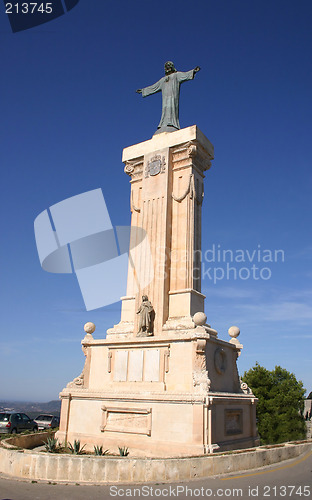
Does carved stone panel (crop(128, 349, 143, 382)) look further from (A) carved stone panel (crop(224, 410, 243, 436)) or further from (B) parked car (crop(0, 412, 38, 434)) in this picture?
(B) parked car (crop(0, 412, 38, 434))

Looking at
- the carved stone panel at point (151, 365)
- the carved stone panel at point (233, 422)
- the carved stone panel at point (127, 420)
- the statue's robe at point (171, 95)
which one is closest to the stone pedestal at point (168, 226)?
the carved stone panel at point (151, 365)

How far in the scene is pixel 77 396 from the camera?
1709 cm

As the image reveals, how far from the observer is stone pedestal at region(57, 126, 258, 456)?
14.4 meters

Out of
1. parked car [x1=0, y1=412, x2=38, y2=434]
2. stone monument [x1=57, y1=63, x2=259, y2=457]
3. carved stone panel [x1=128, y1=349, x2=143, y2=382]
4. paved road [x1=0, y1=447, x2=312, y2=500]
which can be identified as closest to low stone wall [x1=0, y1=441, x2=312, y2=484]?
paved road [x1=0, y1=447, x2=312, y2=500]

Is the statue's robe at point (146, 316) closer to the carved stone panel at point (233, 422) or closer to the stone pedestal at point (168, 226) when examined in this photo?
the stone pedestal at point (168, 226)

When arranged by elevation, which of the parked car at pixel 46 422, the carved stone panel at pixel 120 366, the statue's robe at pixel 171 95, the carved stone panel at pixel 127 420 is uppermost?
the statue's robe at pixel 171 95

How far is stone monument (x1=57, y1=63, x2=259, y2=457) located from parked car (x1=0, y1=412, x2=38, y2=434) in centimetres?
679

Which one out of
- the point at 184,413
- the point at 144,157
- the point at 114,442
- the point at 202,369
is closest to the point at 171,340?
the point at 202,369

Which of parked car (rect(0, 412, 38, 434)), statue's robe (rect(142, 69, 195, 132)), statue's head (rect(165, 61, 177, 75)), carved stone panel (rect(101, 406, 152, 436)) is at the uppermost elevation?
statue's head (rect(165, 61, 177, 75))

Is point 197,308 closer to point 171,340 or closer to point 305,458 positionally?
point 171,340

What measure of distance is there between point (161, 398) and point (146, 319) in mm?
3357

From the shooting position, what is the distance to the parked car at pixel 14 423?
2200 cm

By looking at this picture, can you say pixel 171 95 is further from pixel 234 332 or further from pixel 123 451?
pixel 123 451

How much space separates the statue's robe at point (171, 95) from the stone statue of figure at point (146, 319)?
9.23 m
